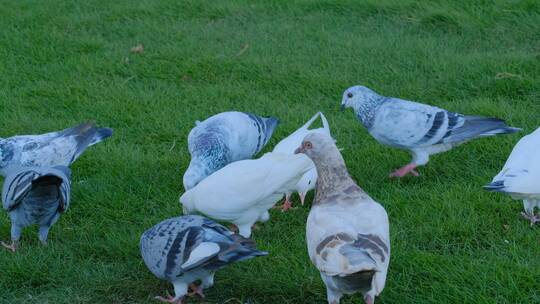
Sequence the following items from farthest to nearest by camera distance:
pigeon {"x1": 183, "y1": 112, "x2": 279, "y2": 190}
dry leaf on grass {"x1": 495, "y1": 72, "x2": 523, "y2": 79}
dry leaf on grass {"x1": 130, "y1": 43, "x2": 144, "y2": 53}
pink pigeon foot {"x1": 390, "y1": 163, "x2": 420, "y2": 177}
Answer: dry leaf on grass {"x1": 130, "y1": 43, "x2": 144, "y2": 53} < dry leaf on grass {"x1": 495, "y1": 72, "x2": 523, "y2": 79} < pink pigeon foot {"x1": 390, "y1": 163, "x2": 420, "y2": 177} < pigeon {"x1": 183, "y1": 112, "x2": 279, "y2": 190}

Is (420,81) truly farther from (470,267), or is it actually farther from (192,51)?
(470,267)

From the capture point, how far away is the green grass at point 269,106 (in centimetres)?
443

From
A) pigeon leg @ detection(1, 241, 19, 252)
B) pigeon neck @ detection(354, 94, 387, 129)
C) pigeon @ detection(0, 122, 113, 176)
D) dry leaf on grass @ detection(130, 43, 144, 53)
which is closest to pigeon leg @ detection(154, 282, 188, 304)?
pigeon leg @ detection(1, 241, 19, 252)

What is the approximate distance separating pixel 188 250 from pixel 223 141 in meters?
1.63

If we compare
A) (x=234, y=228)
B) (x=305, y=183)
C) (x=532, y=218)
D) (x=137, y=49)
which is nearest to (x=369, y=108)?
(x=305, y=183)

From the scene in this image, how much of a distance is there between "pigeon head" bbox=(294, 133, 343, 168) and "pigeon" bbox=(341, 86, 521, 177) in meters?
1.37

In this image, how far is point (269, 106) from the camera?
6891mm

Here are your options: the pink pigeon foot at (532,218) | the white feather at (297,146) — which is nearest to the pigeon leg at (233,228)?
the white feather at (297,146)

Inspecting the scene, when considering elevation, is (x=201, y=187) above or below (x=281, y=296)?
above

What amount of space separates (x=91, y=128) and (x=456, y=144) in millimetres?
2616

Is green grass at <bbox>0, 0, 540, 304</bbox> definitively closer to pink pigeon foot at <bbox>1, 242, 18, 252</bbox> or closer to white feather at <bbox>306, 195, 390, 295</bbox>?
pink pigeon foot at <bbox>1, 242, 18, 252</bbox>

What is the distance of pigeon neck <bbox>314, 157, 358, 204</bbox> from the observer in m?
4.18

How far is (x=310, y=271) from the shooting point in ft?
14.4

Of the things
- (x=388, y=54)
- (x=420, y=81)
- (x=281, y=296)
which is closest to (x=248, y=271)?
(x=281, y=296)
